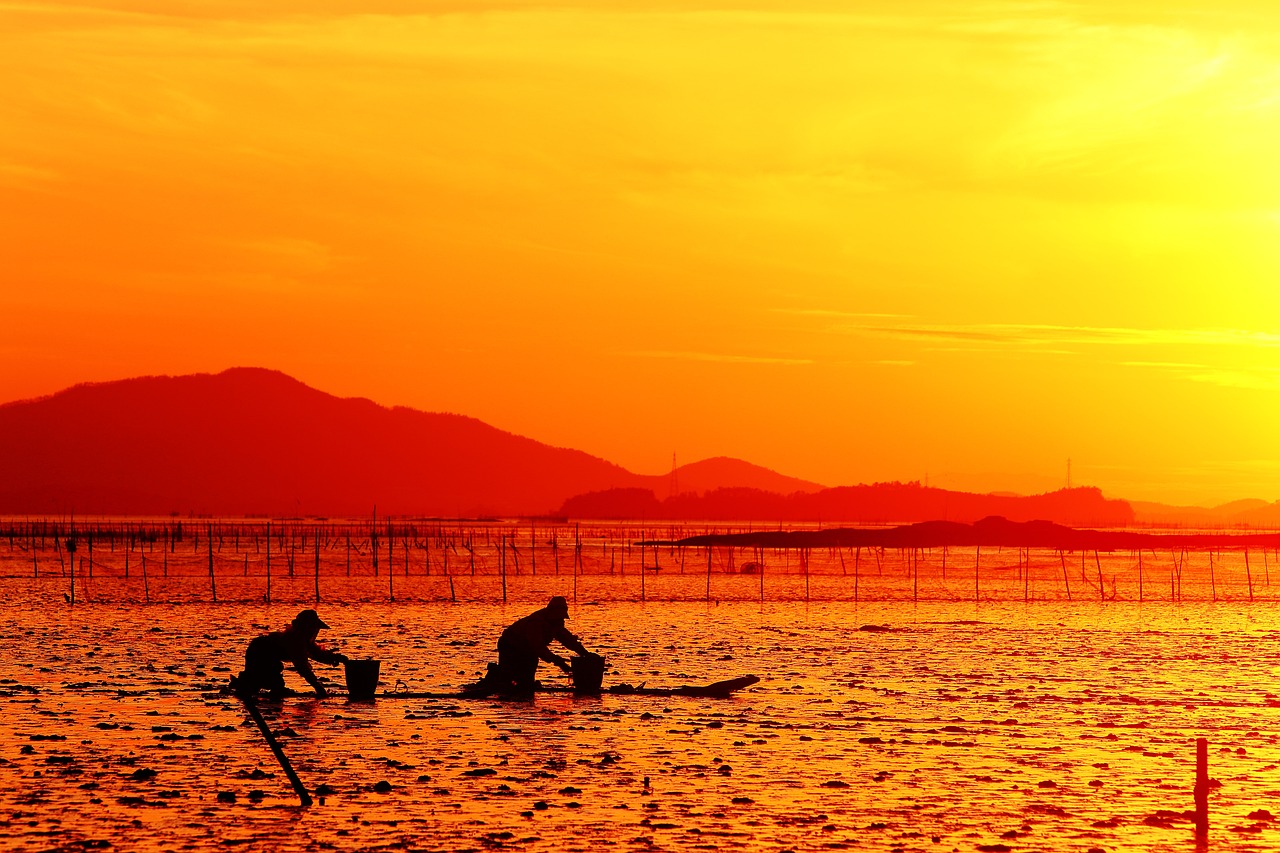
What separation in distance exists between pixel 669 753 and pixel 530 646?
597 cm

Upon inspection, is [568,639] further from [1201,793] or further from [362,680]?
[1201,793]

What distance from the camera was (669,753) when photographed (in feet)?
63.7

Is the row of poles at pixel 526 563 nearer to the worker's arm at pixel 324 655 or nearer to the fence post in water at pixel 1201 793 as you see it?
the worker's arm at pixel 324 655

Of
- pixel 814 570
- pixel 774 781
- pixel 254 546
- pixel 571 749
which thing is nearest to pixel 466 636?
pixel 571 749

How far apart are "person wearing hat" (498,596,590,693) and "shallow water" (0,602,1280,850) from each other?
0.64 m

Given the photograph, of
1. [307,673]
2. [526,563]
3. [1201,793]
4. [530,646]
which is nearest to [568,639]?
[530,646]

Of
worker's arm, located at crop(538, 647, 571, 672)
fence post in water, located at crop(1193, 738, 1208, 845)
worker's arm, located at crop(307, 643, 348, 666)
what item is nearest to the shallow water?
fence post in water, located at crop(1193, 738, 1208, 845)

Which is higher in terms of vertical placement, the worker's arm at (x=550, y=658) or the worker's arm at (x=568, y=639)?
the worker's arm at (x=568, y=639)

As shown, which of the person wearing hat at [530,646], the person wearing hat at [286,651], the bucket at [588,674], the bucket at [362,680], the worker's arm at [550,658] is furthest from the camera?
the bucket at [588,674]

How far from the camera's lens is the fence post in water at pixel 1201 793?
45.9 ft

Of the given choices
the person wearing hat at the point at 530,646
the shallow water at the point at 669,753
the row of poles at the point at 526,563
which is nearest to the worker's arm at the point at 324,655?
the shallow water at the point at 669,753

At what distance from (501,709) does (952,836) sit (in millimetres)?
10660

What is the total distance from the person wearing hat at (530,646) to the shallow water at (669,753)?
639mm

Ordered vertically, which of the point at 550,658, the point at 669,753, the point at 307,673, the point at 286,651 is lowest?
the point at 669,753
